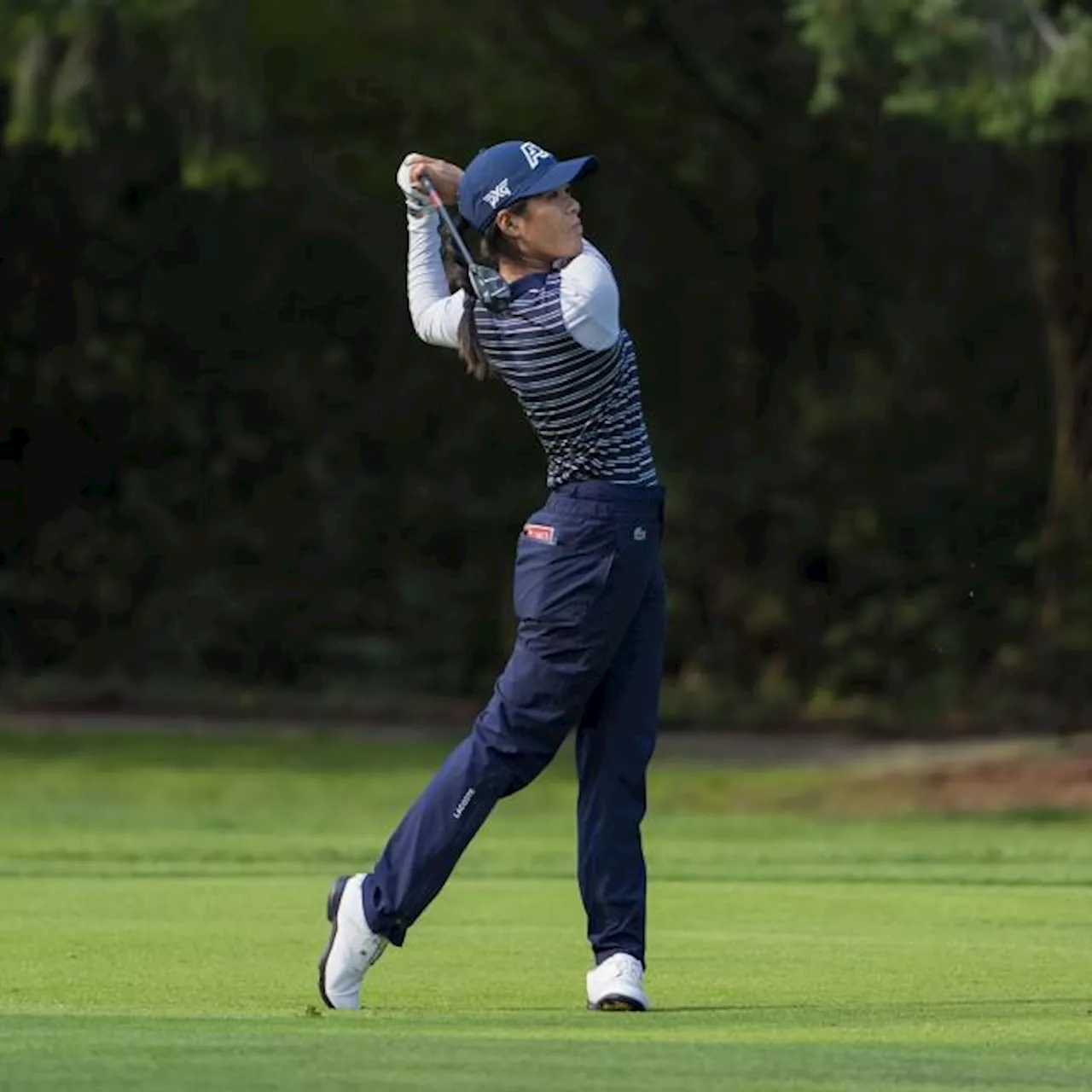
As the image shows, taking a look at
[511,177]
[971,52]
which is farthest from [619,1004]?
[971,52]

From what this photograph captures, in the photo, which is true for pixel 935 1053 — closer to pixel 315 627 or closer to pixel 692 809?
A: pixel 692 809

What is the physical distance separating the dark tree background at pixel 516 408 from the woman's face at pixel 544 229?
16.9 meters

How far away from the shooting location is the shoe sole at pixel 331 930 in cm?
808

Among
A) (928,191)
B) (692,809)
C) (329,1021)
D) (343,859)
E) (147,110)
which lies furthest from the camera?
(928,191)

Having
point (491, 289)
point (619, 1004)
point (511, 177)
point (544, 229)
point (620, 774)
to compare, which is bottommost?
point (619, 1004)

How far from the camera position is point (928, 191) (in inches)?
1039

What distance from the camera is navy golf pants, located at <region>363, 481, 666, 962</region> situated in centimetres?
813

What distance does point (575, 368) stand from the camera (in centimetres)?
812

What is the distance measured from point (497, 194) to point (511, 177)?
53mm

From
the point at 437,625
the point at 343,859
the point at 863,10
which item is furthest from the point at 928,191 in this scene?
the point at 343,859

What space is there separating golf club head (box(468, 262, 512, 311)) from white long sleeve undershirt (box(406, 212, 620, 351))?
120mm

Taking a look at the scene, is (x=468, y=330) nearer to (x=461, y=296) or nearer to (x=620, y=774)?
(x=461, y=296)

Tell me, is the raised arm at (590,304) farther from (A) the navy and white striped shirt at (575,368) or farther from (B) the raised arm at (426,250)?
(B) the raised arm at (426,250)

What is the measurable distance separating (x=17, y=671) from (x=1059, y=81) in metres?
11.9
